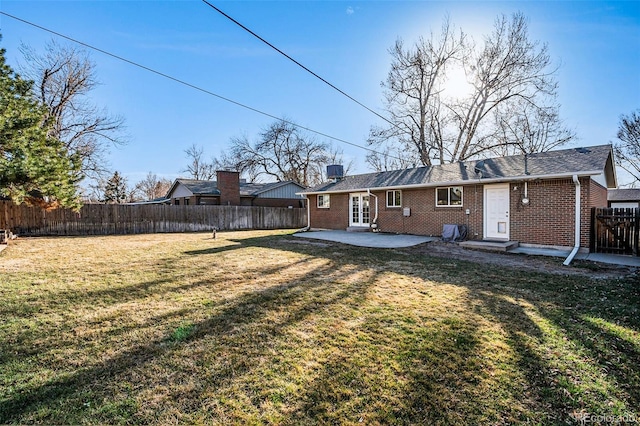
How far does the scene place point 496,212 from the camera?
10688mm

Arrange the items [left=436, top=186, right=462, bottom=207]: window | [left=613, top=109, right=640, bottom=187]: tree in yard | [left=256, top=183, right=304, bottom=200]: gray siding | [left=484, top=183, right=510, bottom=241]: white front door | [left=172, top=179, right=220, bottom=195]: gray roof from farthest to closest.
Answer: [left=256, top=183, right=304, bottom=200]: gray siding, [left=172, top=179, right=220, bottom=195]: gray roof, [left=613, top=109, right=640, bottom=187]: tree in yard, [left=436, top=186, right=462, bottom=207]: window, [left=484, top=183, right=510, bottom=241]: white front door

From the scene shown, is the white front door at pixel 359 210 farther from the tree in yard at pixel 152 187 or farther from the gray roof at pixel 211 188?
the tree in yard at pixel 152 187

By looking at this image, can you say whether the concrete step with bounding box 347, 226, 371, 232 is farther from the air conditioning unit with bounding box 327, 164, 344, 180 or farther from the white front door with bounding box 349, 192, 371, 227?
the air conditioning unit with bounding box 327, 164, 344, 180

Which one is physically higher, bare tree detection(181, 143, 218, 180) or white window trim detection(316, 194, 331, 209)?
bare tree detection(181, 143, 218, 180)

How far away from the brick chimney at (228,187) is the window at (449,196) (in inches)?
632

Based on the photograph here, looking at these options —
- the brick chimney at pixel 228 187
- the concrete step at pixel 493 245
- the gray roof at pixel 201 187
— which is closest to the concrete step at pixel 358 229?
the concrete step at pixel 493 245

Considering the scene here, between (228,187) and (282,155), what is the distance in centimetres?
1375

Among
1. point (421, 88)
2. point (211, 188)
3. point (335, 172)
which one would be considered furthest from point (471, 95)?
point (211, 188)

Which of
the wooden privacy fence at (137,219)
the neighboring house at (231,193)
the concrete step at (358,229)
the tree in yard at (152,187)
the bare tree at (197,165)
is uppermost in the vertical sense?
the bare tree at (197,165)

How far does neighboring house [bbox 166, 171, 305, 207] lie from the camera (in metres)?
23.2

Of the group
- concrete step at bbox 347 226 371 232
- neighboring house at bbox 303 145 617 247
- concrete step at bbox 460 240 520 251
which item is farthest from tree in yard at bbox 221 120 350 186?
concrete step at bbox 460 240 520 251

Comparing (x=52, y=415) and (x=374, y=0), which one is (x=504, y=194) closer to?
(x=374, y=0)

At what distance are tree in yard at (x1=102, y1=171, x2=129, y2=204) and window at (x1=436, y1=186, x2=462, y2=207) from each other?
37.3m

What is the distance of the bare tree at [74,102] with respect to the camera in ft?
59.3
